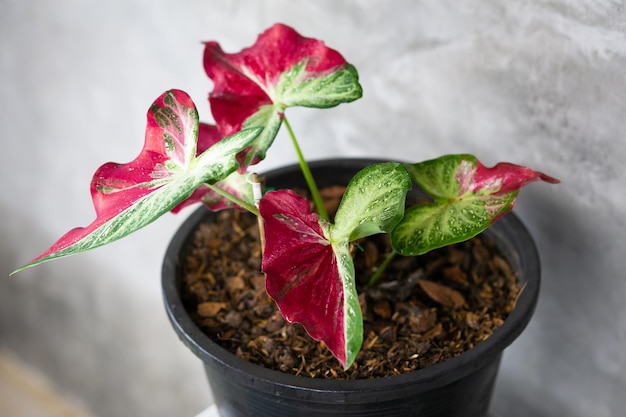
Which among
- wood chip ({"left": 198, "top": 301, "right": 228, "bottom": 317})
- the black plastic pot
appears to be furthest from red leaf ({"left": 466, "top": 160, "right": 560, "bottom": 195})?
wood chip ({"left": 198, "top": 301, "right": 228, "bottom": 317})

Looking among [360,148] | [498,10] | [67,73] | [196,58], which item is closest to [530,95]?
[498,10]

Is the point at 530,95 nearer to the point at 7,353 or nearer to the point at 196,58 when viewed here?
the point at 196,58

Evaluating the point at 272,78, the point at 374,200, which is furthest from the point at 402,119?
the point at 374,200

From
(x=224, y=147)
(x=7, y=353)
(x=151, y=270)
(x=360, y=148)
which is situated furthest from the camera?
(x=7, y=353)

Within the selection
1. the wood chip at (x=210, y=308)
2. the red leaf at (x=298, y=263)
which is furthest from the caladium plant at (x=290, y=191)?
the wood chip at (x=210, y=308)

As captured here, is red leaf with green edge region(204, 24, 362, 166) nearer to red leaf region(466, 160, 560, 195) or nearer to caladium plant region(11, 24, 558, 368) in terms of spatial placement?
caladium plant region(11, 24, 558, 368)

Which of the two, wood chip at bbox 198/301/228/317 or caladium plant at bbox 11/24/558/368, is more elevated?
caladium plant at bbox 11/24/558/368
